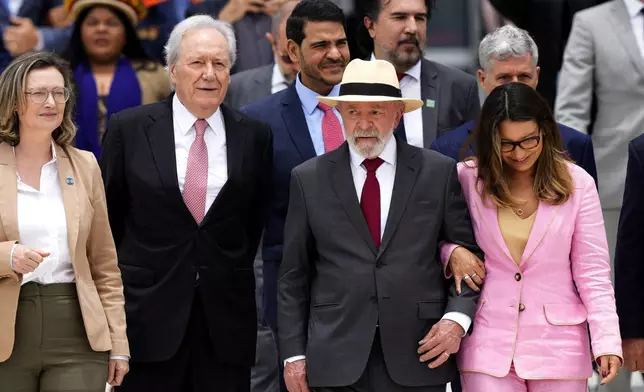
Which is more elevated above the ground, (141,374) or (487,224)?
(487,224)

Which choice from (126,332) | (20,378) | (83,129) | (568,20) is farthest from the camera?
(568,20)

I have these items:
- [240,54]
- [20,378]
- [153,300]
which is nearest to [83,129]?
[240,54]

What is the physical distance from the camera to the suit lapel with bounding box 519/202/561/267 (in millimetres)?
5309

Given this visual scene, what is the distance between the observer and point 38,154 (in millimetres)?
5402

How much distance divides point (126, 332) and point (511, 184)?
1.65m

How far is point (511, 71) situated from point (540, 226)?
122 centimetres

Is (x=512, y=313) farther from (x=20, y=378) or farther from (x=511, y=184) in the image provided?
(x=20, y=378)

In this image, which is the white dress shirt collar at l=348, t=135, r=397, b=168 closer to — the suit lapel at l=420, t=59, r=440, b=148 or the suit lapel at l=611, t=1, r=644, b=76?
the suit lapel at l=420, t=59, r=440, b=148

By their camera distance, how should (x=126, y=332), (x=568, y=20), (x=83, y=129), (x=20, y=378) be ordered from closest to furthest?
(x=20, y=378), (x=126, y=332), (x=83, y=129), (x=568, y=20)

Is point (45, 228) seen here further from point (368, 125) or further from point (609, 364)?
point (609, 364)

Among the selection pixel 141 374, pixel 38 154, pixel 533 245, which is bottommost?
pixel 141 374

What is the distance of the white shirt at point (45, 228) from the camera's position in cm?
526

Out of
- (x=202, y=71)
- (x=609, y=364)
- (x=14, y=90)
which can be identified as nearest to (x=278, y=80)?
(x=202, y=71)

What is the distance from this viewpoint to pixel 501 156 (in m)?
5.41
